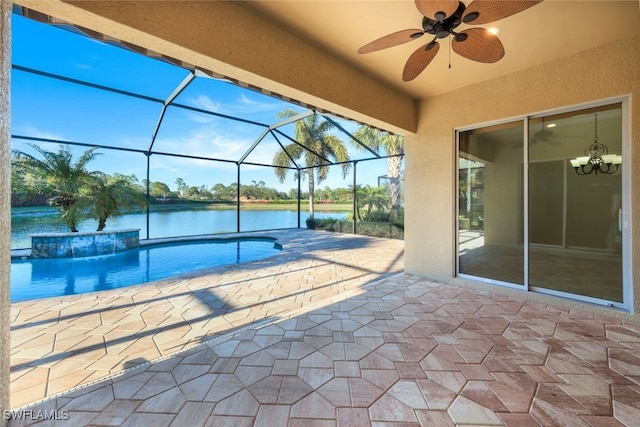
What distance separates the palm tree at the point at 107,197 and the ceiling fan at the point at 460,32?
8264 mm

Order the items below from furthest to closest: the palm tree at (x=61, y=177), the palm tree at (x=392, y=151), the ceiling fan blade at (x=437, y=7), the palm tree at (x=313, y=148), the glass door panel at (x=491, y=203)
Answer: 1. the palm tree at (x=313, y=148)
2. the palm tree at (x=392, y=151)
3. the palm tree at (x=61, y=177)
4. the glass door panel at (x=491, y=203)
5. the ceiling fan blade at (x=437, y=7)

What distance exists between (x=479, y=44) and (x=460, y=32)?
26cm

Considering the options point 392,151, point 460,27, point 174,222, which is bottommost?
point 174,222

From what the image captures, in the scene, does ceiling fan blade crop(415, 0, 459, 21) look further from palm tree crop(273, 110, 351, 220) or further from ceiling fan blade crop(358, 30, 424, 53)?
palm tree crop(273, 110, 351, 220)

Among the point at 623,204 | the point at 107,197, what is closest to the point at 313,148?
the point at 107,197

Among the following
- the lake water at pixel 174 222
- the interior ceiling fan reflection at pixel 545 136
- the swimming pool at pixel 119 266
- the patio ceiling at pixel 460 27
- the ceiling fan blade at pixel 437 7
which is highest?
the patio ceiling at pixel 460 27

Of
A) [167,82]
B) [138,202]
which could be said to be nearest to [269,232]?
[138,202]

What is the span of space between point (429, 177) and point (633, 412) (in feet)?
11.2

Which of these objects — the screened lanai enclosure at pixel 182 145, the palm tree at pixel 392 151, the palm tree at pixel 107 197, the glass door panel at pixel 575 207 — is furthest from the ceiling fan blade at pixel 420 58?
the palm tree at pixel 107 197

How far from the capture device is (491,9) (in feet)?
5.93

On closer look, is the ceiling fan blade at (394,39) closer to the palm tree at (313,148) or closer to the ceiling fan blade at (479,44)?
the ceiling fan blade at (479,44)

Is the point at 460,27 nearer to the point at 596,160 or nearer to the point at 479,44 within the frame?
the point at 479,44

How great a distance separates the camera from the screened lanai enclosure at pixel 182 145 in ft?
16.3

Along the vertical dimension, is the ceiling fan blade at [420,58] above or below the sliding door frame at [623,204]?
above
